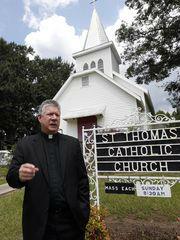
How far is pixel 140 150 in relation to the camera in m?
4.89

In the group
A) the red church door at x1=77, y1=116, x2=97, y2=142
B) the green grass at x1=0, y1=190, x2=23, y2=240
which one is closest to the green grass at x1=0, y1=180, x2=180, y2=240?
the green grass at x1=0, y1=190, x2=23, y2=240


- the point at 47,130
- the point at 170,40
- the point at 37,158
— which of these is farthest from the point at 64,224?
the point at 170,40

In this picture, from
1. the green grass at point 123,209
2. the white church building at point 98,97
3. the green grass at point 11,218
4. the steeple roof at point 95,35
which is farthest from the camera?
the steeple roof at point 95,35

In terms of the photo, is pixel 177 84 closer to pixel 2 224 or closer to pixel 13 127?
pixel 2 224

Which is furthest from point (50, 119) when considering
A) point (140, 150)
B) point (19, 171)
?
point (140, 150)

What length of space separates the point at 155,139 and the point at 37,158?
2554 mm

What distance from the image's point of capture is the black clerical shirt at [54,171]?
8.75 ft

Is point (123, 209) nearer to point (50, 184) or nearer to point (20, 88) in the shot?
point (50, 184)

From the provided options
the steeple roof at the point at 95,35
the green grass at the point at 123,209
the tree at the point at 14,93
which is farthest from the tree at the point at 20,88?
the green grass at the point at 123,209

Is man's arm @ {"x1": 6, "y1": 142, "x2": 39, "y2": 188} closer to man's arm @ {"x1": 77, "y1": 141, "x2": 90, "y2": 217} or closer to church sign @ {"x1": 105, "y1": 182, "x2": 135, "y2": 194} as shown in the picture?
man's arm @ {"x1": 77, "y1": 141, "x2": 90, "y2": 217}

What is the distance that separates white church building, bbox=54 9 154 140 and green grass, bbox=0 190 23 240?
10665 mm

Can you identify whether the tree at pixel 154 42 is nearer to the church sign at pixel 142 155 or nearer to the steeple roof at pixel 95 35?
the steeple roof at pixel 95 35

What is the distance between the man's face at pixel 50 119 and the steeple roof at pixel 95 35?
75.2ft

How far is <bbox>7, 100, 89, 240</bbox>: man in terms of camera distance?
264 cm
